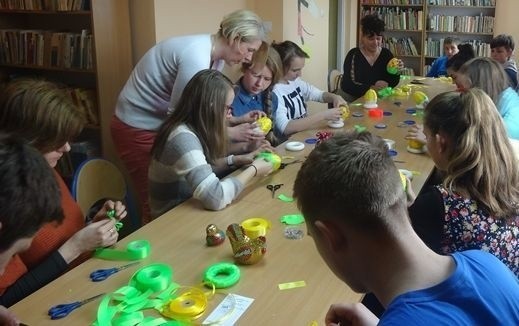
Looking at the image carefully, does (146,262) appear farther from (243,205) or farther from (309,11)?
(309,11)

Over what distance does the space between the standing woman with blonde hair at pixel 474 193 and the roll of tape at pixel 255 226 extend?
19.1 inches

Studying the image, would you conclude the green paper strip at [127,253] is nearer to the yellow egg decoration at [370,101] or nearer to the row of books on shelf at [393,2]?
the yellow egg decoration at [370,101]

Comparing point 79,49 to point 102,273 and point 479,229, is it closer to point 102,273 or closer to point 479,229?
point 102,273

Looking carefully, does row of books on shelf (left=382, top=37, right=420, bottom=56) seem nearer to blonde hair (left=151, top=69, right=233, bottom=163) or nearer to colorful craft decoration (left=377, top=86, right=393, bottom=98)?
colorful craft decoration (left=377, top=86, right=393, bottom=98)

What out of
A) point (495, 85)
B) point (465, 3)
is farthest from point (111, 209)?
point (465, 3)

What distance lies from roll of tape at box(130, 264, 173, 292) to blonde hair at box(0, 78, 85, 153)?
0.48m

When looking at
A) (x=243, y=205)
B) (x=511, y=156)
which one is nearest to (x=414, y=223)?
(x=511, y=156)

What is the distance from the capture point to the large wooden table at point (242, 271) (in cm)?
134

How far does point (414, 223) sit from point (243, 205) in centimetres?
65

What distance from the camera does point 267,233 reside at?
1771 millimetres

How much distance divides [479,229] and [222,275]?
2.65 ft

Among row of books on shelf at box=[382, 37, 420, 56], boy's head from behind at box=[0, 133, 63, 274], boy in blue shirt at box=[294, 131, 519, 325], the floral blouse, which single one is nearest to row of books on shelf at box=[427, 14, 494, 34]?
row of books on shelf at box=[382, 37, 420, 56]

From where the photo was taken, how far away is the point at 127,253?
5.26ft

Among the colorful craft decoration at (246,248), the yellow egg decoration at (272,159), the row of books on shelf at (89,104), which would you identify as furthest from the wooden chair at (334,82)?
the colorful craft decoration at (246,248)
